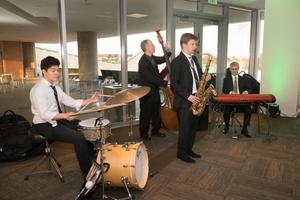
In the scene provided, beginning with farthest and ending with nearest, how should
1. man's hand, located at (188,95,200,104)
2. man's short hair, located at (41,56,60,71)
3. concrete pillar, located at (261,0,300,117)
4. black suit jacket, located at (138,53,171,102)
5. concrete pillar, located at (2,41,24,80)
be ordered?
concrete pillar, located at (261,0,300,117) → concrete pillar, located at (2,41,24,80) → black suit jacket, located at (138,53,171,102) → man's hand, located at (188,95,200,104) → man's short hair, located at (41,56,60,71)

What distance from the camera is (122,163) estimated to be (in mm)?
2416

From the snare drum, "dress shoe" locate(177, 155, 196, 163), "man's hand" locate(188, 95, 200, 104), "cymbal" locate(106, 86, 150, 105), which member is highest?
"cymbal" locate(106, 86, 150, 105)

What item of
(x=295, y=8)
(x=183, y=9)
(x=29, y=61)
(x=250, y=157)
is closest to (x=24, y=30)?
(x=29, y=61)

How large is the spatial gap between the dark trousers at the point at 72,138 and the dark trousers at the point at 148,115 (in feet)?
5.40

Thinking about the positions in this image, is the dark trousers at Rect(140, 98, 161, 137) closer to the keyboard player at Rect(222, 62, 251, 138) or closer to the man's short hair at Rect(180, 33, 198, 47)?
the keyboard player at Rect(222, 62, 251, 138)

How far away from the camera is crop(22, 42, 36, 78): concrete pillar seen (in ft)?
16.4

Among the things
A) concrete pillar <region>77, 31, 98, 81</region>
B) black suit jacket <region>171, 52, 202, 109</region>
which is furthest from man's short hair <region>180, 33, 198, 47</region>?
concrete pillar <region>77, 31, 98, 81</region>

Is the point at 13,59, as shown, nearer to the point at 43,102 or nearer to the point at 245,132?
the point at 43,102

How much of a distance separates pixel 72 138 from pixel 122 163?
0.63m

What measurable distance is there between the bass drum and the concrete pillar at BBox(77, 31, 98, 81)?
118 inches

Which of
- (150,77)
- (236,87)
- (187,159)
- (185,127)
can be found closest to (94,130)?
(185,127)

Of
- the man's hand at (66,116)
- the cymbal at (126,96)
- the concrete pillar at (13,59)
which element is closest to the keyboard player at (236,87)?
the cymbal at (126,96)

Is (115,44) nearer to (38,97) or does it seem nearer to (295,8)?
(38,97)

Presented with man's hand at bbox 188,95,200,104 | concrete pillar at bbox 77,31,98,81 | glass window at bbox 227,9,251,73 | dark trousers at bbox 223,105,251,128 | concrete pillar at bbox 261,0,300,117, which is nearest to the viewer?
man's hand at bbox 188,95,200,104
